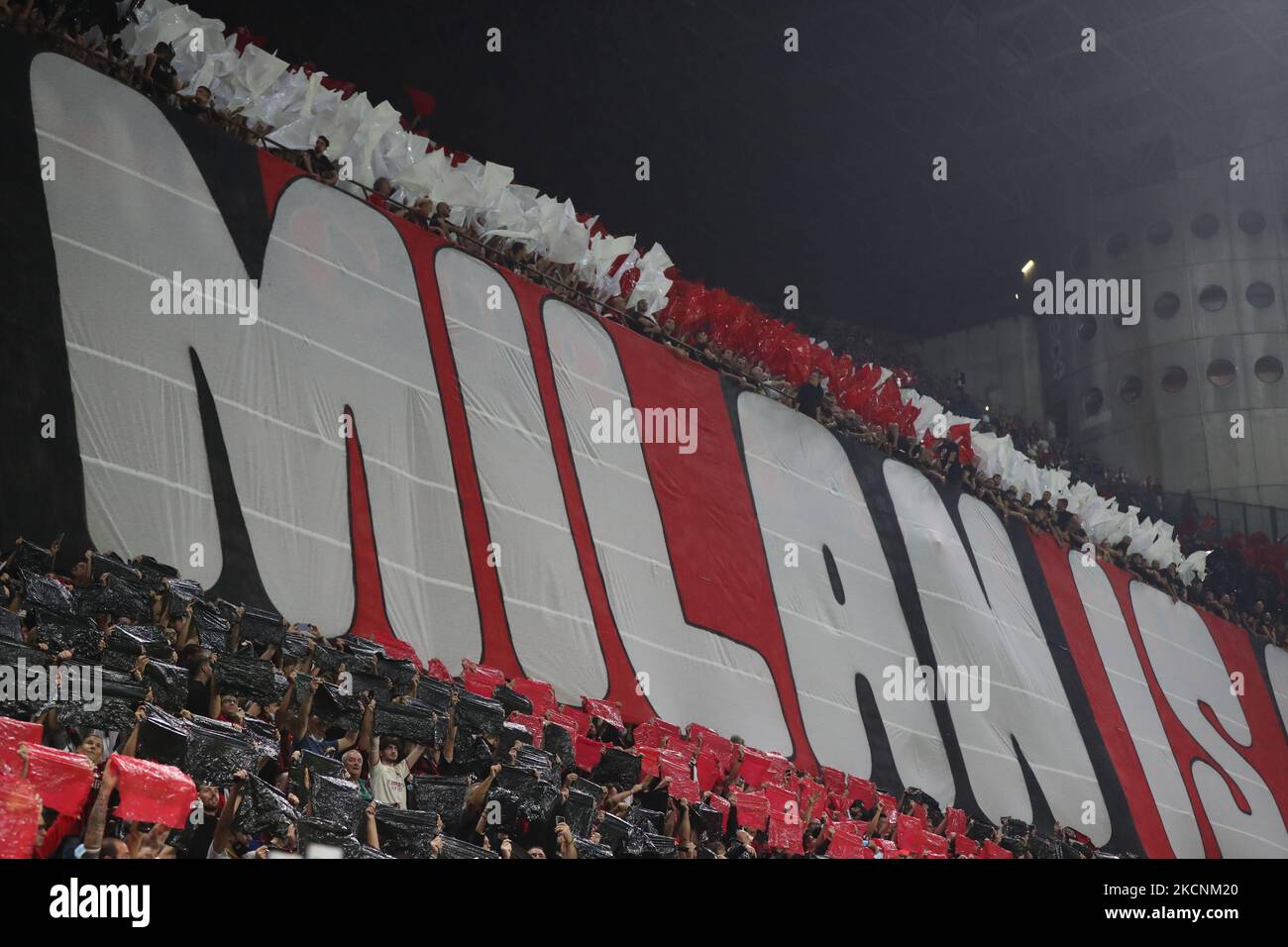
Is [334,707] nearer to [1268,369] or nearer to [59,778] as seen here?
[59,778]

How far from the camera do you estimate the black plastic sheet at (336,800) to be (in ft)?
19.4

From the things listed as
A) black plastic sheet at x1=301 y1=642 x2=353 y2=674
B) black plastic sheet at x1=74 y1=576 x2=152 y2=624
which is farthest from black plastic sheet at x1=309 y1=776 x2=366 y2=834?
black plastic sheet at x1=301 y1=642 x2=353 y2=674

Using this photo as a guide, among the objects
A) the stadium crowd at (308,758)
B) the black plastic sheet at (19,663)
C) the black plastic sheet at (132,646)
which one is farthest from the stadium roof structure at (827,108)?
the black plastic sheet at (19,663)

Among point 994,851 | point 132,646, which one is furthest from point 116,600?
point 994,851

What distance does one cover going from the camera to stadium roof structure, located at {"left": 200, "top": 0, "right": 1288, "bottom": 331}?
20.1 m

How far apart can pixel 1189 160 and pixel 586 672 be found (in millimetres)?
17839

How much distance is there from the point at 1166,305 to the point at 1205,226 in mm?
1475

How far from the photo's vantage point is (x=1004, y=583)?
16.5 m

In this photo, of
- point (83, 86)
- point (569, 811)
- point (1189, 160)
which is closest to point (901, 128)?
point (1189, 160)

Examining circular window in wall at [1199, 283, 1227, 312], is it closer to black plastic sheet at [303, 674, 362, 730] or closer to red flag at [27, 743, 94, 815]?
black plastic sheet at [303, 674, 362, 730]

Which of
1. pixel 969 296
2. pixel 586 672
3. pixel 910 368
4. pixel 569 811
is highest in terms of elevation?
pixel 969 296

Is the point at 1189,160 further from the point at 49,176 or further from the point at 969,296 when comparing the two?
the point at 49,176

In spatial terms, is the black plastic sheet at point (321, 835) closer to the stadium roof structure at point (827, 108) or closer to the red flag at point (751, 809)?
the red flag at point (751, 809)

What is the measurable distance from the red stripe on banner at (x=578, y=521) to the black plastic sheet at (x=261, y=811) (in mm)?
6523
